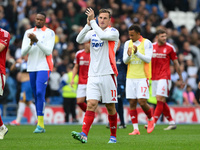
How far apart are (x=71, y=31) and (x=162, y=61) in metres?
10.4

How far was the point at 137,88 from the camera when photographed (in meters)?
12.3

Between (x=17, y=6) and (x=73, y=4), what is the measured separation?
10.5ft

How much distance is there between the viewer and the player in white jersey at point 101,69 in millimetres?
8969

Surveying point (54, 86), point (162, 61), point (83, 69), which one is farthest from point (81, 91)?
point (54, 86)

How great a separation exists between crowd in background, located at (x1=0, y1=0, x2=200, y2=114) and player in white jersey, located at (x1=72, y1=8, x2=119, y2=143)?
30.6 ft

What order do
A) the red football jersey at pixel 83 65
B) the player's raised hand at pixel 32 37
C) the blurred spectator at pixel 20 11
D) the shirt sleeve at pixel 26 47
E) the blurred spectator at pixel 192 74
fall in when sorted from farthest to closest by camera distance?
the blurred spectator at pixel 192 74
the blurred spectator at pixel 20 11
the red football jersey at pixel 83 65
the shirt sleeve at pixel 26 47
the player's raised hand at pixel 32 37

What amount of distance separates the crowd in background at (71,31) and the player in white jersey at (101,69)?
9.33 m


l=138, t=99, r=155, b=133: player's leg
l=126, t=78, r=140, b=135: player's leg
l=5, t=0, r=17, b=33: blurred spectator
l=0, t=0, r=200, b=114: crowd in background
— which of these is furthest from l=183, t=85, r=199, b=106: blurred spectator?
l=126, t=78, r=140, b=135: player's leg

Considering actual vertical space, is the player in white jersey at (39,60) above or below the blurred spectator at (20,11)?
below

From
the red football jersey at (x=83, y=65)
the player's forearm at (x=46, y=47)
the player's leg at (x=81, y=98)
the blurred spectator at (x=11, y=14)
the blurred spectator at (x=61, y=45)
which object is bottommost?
the player's leg at (x=81, y=98)

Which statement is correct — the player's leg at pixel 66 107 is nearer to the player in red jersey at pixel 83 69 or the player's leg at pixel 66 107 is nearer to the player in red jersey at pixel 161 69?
the player in red jersey at pixel 83 69

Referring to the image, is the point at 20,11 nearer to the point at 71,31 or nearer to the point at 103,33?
the point at 71,31

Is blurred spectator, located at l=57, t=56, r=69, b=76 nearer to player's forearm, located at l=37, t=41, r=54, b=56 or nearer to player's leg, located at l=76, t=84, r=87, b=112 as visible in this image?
player's leg, located at l=76, t=84, r=87, b=112

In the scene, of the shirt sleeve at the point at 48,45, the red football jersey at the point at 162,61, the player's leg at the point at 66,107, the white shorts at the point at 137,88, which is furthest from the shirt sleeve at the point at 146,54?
the player's leg at the point at 66,107
